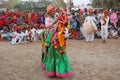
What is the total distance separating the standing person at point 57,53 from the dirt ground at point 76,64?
10.2 inches

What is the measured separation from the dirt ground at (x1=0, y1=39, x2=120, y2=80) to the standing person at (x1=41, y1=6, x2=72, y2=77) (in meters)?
0.26

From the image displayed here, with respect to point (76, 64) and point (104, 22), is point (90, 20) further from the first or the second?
point (76, 64)

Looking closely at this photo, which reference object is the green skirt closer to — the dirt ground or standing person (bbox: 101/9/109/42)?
the dirt ground

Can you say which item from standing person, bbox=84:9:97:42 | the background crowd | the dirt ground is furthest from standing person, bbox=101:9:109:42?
the dirt ground

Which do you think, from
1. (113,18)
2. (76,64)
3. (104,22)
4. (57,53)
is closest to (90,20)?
(104,22)

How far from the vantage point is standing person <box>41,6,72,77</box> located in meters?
5.87

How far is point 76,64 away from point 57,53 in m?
1.52

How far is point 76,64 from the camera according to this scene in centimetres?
730

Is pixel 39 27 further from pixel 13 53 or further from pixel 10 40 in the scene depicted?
pixel 13 53

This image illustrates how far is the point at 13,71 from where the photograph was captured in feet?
22.2

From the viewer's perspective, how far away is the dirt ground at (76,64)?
628cm

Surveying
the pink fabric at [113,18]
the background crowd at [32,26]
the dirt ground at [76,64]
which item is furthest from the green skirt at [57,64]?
the pink fabric at [113,18]

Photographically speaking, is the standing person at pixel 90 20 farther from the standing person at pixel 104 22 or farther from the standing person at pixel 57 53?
the standing person at pixel 57 53

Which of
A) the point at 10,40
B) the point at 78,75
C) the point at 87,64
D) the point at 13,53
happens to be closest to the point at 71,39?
the point at 10,40
